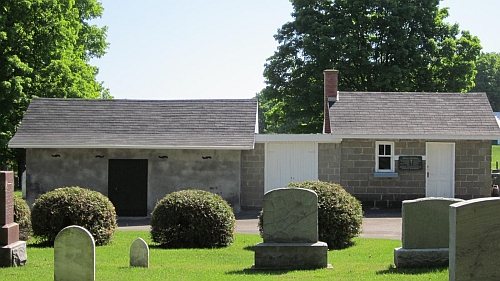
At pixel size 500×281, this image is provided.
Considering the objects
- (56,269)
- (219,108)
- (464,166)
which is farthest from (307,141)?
(56,269)

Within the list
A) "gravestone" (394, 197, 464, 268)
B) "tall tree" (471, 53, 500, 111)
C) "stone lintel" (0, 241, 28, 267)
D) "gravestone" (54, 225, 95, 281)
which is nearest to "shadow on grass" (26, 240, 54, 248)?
"stone lintel" (0, 241, 28, 267)

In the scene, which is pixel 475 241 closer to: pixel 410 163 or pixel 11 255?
pixel 11 255

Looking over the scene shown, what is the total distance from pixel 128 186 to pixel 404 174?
390 inches

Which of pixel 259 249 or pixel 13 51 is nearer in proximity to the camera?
pixel 259 249

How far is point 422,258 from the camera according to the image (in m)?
11.6

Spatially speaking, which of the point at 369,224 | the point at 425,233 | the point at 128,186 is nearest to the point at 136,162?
the point at 128,186

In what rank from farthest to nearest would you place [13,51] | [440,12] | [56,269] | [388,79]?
[440,12] → [388,79] → [13,51] → [56,269]

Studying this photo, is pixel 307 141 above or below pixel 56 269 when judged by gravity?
above

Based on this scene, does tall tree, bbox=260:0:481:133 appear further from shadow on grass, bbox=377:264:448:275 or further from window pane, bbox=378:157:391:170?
shadow on grass, bbox=377:264:448:275

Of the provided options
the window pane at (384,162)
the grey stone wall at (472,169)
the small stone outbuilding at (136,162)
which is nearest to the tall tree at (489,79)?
the grey stone wall at (472,169)

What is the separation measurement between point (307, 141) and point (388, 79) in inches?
581

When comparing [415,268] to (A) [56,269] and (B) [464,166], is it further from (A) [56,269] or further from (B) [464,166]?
(B) [464,166]

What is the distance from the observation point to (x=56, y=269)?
34.9ft

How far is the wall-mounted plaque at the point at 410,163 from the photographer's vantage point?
25.7 metres
